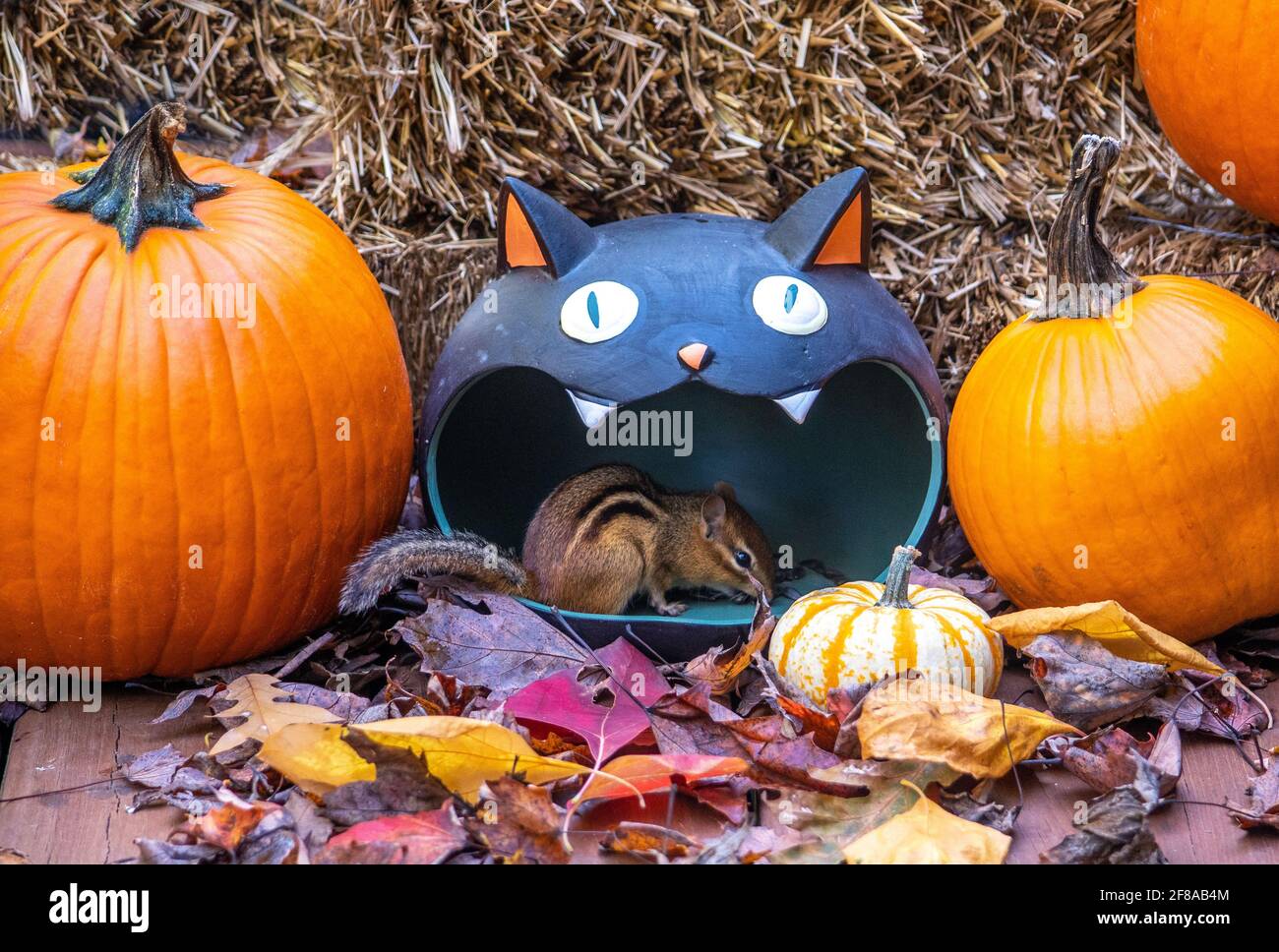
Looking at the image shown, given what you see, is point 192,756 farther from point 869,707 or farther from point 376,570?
point 869,707

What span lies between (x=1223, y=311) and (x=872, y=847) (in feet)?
4.89

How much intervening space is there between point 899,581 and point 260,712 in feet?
4.15

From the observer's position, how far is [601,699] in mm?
2510

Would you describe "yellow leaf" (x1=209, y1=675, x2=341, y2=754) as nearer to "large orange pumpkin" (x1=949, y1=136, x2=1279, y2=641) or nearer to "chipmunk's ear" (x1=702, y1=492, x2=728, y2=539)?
"chipmunk's ear" (x1=702, y1=492, x2=728, y2=539)

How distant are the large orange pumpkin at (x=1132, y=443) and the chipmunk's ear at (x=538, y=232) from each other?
0.99 metres

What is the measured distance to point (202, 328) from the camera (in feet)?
8.32

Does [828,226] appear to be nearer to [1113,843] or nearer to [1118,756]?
[1118,756]

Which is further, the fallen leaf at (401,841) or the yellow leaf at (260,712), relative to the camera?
the yellow leaf at (260,712)

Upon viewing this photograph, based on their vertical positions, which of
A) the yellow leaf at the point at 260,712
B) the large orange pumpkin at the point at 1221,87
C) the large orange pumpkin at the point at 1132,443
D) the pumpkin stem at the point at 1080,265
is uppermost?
the large orange pumpkin at the point at 1221,87

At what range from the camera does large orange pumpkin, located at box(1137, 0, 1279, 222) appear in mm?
2998

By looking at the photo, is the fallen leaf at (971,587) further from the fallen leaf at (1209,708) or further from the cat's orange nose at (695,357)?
the cat's orange nose at (695,357)

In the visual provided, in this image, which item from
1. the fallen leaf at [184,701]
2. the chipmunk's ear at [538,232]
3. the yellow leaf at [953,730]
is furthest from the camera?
the chipmunk's ear at [538,232]

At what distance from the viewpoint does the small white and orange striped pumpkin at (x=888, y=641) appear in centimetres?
239

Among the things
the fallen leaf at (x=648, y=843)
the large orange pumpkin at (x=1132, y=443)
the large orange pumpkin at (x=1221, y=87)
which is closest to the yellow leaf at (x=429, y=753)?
the fallen leaf at (x=648, y=843)
